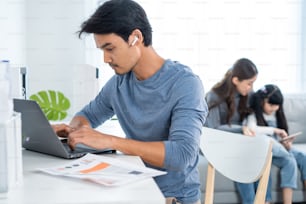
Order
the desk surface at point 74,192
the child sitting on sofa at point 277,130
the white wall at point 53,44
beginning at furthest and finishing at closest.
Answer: the white wall at point 53,44 < the child sitting on sofa at point 277,130 < the desk surface at point 74,192

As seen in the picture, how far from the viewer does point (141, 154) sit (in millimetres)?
1175

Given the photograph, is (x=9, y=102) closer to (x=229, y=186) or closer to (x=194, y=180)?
(x=194, y=180)

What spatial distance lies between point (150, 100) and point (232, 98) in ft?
4.77

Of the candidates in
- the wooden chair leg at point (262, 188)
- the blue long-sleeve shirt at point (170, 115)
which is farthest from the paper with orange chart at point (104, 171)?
the wooden chair leg at point (262, 188)

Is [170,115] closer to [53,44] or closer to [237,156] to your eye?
[237,156]

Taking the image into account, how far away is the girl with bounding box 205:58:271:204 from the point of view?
2.68 metres

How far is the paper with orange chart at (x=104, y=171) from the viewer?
937mm

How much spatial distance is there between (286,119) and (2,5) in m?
1.74

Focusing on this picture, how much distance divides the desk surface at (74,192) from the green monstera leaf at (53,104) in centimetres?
119

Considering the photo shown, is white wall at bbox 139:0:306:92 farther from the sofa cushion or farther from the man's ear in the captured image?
the man's ear

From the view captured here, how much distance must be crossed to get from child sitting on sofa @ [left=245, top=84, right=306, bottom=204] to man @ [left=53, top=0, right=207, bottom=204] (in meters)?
1.32

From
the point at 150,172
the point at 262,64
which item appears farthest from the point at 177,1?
the point at 150,172

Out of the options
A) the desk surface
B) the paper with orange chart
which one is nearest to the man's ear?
the paper with orange chart

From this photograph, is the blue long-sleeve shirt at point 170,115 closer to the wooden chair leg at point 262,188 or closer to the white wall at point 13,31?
the wooden chair leg at point 262,188
